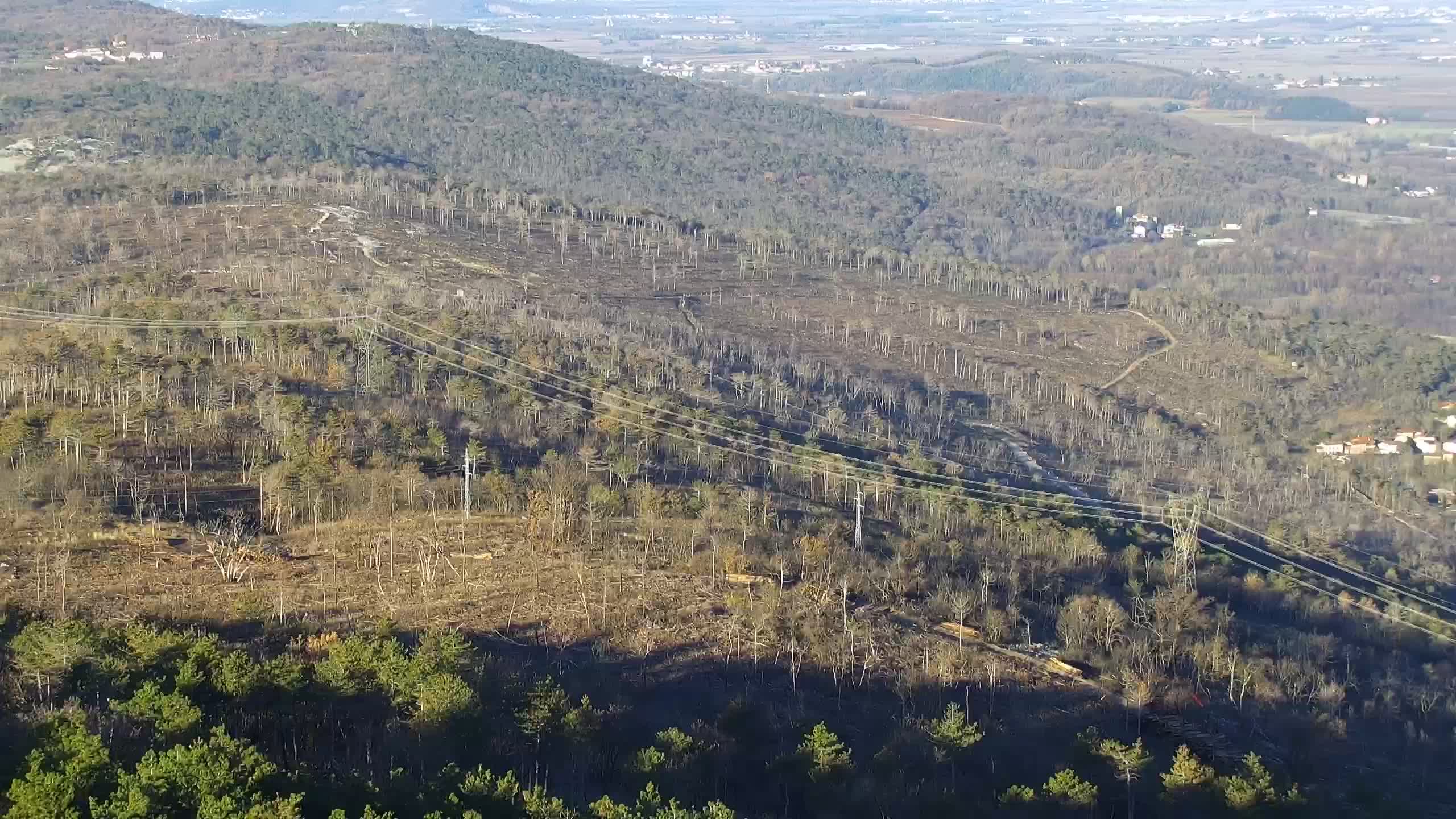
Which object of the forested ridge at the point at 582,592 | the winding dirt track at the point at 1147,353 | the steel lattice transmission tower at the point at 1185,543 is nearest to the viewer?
the forested ridge at the point at 582,592

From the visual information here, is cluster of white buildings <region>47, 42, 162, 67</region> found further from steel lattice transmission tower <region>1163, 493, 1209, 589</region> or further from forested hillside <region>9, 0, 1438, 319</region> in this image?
steel lattice transmission tower <region>1163, 493, 1209, 589</region>

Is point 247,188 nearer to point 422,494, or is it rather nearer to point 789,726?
point 422,494

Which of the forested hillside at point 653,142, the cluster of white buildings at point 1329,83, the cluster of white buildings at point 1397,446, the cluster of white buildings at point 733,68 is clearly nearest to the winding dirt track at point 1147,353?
the cluster of white buildings at point 1397,446

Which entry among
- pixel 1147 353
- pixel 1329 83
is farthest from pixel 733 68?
pixel 1147 353

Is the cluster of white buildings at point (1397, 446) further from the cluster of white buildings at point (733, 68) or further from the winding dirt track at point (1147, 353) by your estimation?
the cluster of white buildings at point (733, 68)

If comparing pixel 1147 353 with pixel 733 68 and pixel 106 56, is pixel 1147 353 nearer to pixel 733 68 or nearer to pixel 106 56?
pixel 106 56

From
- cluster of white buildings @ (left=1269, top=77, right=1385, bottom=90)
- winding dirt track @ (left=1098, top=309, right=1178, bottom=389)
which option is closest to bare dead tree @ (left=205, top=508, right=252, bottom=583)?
winding dirt track @ (left=1098, top=309, right=1178, bottom=389)
